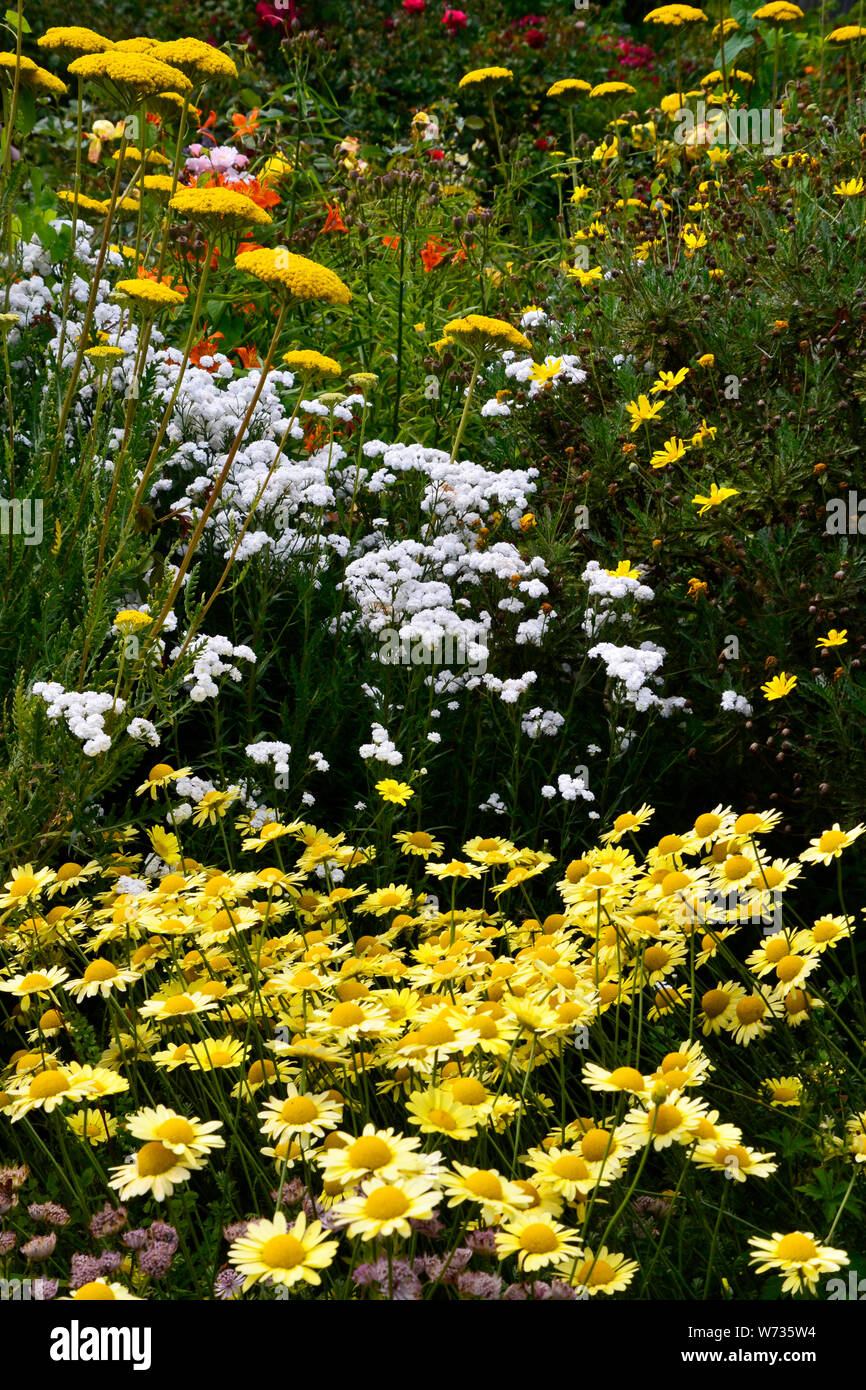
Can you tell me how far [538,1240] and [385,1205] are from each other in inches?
9.1

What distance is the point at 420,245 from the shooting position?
615cm

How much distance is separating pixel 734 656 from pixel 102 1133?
2099mm

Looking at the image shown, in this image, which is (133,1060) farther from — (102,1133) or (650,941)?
(650,941)

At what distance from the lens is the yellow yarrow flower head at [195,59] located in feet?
9.21

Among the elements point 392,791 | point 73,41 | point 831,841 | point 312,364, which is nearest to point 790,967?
point 831,841

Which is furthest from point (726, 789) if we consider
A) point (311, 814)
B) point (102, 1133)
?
point (102, 1133)

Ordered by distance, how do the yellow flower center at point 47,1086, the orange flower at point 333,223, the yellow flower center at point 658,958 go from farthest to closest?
the orange flower at point 333,223 → the yellow flower center at point 658,958 → the yellow flower center at point 47,1086

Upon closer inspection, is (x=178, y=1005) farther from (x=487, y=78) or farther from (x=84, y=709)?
(x=487, y=78)

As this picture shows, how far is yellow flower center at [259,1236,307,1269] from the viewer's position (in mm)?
1561

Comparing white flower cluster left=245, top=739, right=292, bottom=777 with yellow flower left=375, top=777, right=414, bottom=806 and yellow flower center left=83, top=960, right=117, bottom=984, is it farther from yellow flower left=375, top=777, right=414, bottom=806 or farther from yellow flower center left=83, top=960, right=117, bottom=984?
yellow flower center left=83, top=960, right=117, bottom=984

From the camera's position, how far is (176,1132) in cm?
178

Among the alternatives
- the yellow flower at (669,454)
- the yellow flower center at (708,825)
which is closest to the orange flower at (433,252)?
the yellow flower at (669,454)

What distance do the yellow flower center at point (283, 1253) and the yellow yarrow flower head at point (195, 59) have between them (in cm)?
243

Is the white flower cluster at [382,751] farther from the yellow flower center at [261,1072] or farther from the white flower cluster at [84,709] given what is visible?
the yellow flower center at [261,1072]
